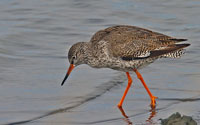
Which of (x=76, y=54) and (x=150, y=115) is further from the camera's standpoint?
(x=76, y=54)

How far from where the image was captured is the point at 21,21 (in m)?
13.0

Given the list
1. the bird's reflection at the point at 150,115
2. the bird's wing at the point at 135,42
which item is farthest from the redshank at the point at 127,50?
the bird's reflection at the point at 150,115

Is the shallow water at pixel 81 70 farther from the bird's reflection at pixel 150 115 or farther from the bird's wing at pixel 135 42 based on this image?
the bird's wing at pixel 135 42

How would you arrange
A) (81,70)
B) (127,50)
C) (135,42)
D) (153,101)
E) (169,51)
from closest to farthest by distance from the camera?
(153,101)
(169,51)
(127,50)
(135,42)
(81,70)

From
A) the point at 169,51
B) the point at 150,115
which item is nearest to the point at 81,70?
the point at 169,51

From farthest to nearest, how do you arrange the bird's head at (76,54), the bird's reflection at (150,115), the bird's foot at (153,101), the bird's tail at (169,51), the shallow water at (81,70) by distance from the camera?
1. the bird's head at (76,54)
2. the bird's tail at (169,51)
3. the bird's foot at (153,101)
4. the shallow water at (81,70)
5. the bird's reflection at (150,115)

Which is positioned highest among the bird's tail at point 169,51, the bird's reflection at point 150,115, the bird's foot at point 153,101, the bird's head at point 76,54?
the bird's tail at point 169,51

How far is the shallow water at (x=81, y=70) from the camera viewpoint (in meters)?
7.81

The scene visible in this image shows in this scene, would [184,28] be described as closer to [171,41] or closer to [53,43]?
[53,43]

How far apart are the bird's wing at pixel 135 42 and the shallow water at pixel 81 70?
26.9 inches

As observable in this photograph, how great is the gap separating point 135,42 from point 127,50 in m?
0.22

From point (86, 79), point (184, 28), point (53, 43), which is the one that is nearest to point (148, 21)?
point (184, 28)

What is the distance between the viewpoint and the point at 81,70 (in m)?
10.1

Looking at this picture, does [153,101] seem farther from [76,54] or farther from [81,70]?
[81,70]
